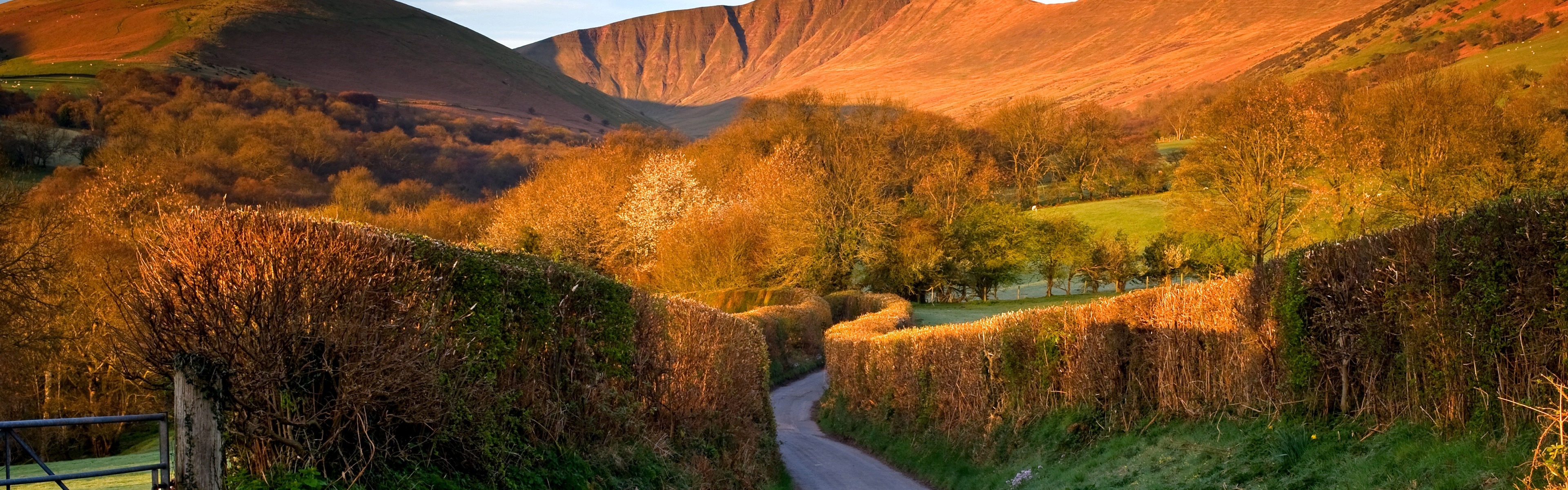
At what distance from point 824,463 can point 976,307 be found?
35.6 m

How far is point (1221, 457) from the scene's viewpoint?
10586 millimetres

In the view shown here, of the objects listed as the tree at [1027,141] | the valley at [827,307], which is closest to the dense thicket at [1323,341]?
the valley at [827,307]

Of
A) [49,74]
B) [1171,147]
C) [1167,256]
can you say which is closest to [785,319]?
[1167,256]

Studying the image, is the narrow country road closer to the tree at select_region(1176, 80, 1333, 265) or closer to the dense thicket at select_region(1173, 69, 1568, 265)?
the dense thicket at select_region(1173, 69, 1568, 265)

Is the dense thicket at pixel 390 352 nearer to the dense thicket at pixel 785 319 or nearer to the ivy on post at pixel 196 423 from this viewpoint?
the ivy on post at pixel 196 423

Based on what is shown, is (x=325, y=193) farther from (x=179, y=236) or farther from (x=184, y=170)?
(x=179, y=236)

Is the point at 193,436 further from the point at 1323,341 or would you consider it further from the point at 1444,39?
the point at 1444,39

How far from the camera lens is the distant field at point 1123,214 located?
218 feet

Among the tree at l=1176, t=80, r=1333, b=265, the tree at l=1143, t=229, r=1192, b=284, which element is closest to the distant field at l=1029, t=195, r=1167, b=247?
the tree at l=1143, t=229, r=1192, b=284

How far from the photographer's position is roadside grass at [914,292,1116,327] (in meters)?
45.7

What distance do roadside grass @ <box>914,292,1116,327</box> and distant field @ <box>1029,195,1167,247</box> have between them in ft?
30.9

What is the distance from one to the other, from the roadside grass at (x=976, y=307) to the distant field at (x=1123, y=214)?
9.41m

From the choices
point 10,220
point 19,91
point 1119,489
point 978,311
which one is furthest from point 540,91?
point 1119,489

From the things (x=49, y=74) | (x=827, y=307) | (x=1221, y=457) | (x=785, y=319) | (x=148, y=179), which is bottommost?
(x=827, y=307)
